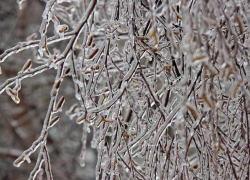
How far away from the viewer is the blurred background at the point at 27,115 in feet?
18.6

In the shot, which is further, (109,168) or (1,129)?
(1,129)

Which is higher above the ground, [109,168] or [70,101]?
[70,101]

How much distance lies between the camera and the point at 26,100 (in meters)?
5.97

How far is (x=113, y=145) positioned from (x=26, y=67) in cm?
40

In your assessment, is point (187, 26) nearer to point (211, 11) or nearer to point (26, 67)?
point (211, 11)

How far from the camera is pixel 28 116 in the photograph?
19.2 feet

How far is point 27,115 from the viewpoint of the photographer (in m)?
5.88

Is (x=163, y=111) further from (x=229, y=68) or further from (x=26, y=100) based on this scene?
(x=26, y=100)

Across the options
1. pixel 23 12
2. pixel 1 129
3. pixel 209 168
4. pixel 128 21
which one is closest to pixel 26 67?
pixel 128 21

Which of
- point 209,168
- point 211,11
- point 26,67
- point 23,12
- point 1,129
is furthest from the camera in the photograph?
point 1,129

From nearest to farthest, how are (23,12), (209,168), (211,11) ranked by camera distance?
(211,11)
(209,168)
(23,12)

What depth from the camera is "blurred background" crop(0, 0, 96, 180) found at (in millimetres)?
5660

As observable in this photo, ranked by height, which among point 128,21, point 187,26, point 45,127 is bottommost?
point 45,127

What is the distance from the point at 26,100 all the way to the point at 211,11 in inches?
209
